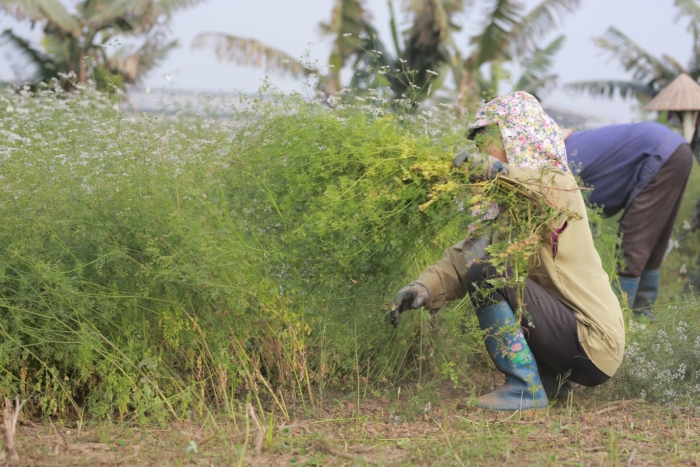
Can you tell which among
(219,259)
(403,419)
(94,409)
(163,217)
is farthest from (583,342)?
(94,409)

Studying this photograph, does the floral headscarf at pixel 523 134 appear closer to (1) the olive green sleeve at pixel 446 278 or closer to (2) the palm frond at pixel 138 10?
(1) the olive green sleeve at pixel 446 278

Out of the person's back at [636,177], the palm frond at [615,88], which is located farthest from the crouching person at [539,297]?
the palm frond at [615,88]

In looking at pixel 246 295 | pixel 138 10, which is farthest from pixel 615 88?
pixel 246 295

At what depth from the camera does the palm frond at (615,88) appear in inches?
619

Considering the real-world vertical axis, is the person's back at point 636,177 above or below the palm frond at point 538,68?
below

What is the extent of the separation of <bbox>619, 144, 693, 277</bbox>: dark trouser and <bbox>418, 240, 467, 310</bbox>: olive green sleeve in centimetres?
204

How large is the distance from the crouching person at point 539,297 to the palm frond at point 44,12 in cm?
1010

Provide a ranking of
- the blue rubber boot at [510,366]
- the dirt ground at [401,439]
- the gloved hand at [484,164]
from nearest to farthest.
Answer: the dirt ground at [401,439]
the gloved hand at [484,164]
the blue rubber boot at [510,366]

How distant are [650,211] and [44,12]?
1034cm

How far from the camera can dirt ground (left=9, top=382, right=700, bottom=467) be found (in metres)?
2.51

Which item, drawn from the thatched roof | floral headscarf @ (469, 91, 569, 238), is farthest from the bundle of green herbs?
the thatched roof

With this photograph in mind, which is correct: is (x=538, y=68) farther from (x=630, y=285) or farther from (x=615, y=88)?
(x=630, y=285)

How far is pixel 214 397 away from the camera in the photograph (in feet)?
10.7

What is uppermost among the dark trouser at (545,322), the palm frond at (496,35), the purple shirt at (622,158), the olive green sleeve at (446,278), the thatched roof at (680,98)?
the palm frond at (496,35)
